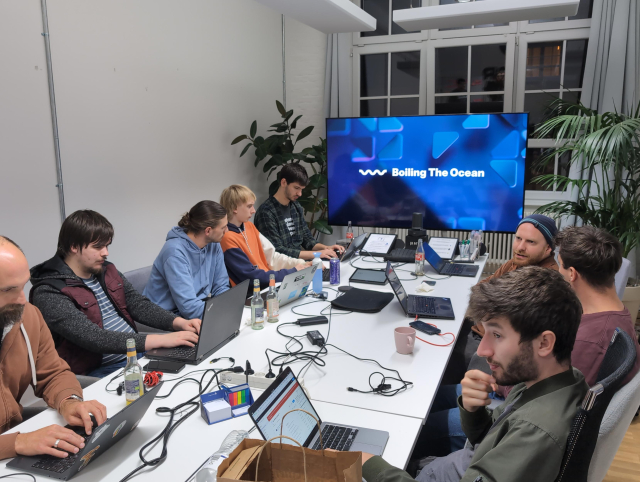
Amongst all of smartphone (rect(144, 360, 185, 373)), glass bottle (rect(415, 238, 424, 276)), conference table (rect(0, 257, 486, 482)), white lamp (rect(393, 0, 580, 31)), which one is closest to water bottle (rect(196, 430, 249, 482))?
conference table (rect(0, 257, 486, 482))

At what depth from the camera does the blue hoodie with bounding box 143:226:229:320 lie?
8.68ft

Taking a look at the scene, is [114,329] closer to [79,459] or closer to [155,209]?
[79,459]

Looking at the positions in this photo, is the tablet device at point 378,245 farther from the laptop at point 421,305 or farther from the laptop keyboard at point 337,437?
the laptop keyboard at point 337,437

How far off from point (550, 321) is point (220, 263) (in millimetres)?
2131

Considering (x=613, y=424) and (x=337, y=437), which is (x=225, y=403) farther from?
(x=613, y=424)

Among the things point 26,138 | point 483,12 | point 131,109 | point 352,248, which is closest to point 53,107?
point 26,138

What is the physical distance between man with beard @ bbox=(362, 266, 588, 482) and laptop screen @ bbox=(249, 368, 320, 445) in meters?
0.20

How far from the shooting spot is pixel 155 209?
160 inches

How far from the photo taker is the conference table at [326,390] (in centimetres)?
141

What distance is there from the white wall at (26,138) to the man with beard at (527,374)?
8.68 feet

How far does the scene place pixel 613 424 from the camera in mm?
1150

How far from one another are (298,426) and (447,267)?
2352 millimetres

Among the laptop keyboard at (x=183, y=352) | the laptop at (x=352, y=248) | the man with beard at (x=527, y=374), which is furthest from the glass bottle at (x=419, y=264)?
the man with beard at (x=527, y=374)

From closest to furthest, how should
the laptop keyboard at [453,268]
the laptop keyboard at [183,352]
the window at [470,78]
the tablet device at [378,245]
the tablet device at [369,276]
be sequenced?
1. the laptop keyboard at [183,352]
2. the tablet device at [369,276]
3. the laptop keyboard at [453,268]
4. the tablet device at [378,245]
5. the window at [470,78]
